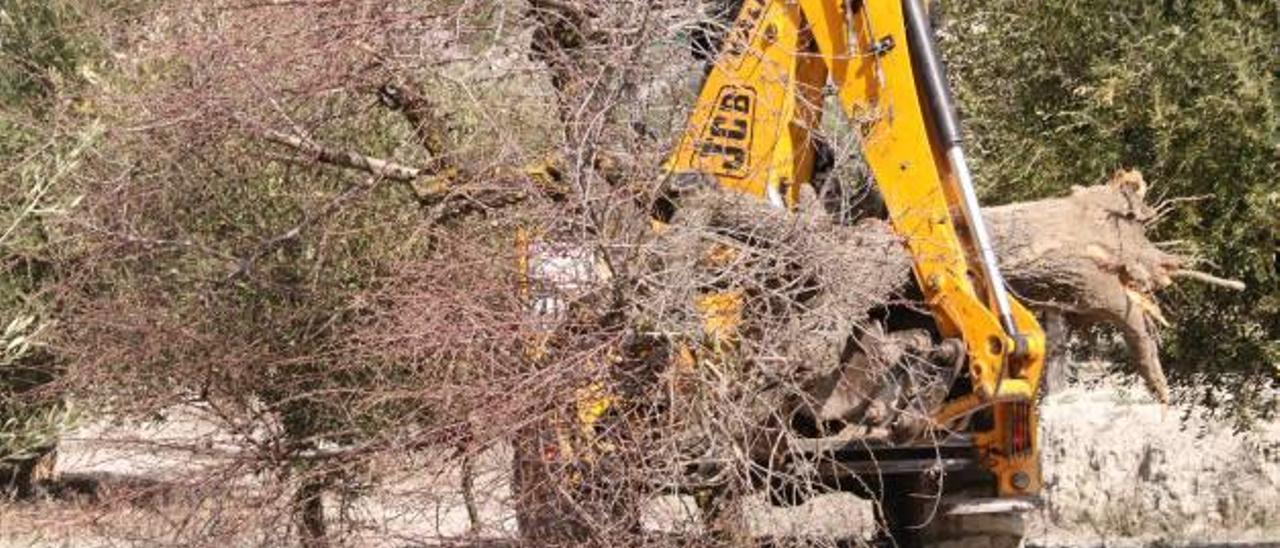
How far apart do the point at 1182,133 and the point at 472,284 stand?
5365 millimetres

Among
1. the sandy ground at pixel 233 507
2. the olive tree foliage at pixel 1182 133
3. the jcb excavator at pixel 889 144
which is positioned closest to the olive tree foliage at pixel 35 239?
the sandy ground at pixel 233 507

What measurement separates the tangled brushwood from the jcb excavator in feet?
0.48

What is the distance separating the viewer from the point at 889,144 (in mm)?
8281

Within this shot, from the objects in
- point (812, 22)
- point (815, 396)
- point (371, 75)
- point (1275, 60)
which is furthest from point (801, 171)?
point (1275, 60)

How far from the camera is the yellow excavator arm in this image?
314 inches

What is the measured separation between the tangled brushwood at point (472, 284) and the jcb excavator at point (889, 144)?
0.15 meters

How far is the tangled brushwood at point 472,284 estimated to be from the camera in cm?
648

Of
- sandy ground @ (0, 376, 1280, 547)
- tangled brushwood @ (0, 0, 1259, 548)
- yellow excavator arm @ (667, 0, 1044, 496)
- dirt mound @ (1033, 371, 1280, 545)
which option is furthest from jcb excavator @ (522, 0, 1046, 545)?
dirt mound @ (1033, 371, 1280, 545)

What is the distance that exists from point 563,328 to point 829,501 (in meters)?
2.42

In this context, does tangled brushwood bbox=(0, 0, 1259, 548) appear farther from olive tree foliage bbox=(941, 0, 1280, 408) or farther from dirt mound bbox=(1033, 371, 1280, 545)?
dirt mound bbox=(1033, 371, 1280, 545)

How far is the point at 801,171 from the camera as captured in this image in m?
8.42

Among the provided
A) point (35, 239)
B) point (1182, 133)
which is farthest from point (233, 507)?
point (1182, 133)

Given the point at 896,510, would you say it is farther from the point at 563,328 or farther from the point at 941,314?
the point at 563,328

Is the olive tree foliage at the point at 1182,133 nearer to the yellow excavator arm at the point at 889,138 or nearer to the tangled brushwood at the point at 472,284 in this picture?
the tangled brushwood at the point at 472,284
